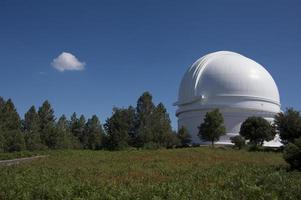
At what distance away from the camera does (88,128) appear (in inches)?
2766

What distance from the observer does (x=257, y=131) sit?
5028 cm

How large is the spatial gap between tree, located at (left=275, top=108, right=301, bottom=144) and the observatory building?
14942mm

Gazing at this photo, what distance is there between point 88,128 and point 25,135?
559 inches


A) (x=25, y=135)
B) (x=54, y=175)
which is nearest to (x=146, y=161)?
(x=54, y=175)

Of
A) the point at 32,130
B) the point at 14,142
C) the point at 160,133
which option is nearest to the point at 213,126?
the point at 160,133

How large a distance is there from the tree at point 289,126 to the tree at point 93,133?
2472 centimetres

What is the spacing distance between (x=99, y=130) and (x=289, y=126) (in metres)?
30.9

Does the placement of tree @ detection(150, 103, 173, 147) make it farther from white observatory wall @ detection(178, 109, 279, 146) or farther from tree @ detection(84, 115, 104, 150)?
tree @ detection(84, 115, 104, 150)

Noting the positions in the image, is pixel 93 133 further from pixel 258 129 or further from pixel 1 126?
pixel 258 129

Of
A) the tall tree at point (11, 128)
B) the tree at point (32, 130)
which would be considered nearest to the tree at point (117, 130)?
the tree at point (32, 130)

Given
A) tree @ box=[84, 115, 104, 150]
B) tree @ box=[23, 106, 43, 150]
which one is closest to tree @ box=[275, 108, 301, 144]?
tree @ box=[84, 115, 104, 150]

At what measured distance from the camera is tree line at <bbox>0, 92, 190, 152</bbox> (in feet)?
173

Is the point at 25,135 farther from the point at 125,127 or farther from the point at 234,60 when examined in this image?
the point at 234,60

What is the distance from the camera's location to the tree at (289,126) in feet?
148
